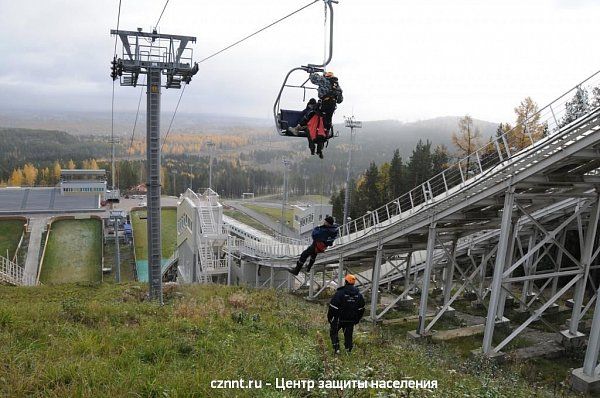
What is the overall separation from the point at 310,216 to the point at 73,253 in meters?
29.0

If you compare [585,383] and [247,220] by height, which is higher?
[585,383]

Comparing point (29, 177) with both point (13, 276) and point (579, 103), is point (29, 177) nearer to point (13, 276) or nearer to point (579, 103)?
point (13, 276)

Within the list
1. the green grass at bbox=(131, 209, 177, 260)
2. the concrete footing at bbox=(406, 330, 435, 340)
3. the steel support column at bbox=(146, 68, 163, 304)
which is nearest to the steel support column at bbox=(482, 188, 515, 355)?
the concrete footing at bbox=(406, 330, 435, 340)

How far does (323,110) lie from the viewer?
9.45m

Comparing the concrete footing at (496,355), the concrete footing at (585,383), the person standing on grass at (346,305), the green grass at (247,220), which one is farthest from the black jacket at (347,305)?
the green grass at (247,220)

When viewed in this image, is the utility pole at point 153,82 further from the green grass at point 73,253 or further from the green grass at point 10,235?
the green grass at point 10,235

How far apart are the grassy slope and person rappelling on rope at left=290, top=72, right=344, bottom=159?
4.39 m

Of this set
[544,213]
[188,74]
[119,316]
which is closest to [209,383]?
[119,316]

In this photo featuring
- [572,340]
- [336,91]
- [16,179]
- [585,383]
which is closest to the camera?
[336,91]

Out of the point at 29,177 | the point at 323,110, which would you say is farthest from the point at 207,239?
the point at 29,177

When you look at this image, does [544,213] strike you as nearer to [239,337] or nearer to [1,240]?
[239,337]

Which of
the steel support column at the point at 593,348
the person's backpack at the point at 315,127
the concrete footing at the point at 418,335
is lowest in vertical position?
the concrete footing at the point at 418,335

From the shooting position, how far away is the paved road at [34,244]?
38.4 m

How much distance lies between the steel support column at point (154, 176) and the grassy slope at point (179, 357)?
11.5 feet
